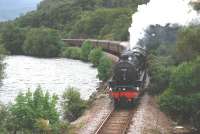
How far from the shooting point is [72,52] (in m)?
106

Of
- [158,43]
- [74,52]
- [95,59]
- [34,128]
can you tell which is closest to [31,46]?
[74,52]

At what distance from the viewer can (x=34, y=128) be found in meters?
26.9

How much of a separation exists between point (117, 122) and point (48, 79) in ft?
122

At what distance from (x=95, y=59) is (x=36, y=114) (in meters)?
49.3

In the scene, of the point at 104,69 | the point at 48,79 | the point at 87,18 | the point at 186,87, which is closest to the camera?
the point at 186,87

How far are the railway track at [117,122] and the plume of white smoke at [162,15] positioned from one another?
33.3ft

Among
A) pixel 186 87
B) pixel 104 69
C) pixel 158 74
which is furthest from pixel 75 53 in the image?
pixel 186 87

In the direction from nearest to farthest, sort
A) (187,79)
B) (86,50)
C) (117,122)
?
(187,79), (117,122), (86,50)

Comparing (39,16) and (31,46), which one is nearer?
(31,46)

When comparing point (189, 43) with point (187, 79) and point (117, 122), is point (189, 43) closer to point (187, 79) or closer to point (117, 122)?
point (187, 79)

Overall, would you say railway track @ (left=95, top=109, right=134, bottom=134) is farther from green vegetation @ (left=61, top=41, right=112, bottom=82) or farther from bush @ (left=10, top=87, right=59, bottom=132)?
green vegetation @ (left=61, top=41, right=112, bottom=82)

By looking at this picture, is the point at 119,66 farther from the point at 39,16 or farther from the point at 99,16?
the point at 39,16

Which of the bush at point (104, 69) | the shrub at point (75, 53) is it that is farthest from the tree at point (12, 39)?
the bush at point (104, 69)

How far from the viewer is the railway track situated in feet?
92.4
